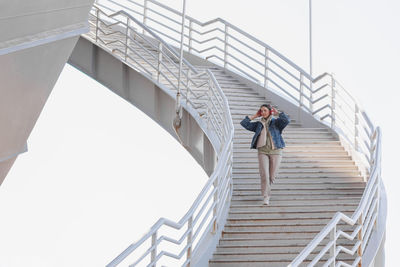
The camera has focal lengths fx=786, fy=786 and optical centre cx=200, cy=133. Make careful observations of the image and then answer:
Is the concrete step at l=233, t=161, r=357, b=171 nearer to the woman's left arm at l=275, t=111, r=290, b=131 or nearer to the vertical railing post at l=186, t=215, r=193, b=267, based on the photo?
the woman's left arm at l=275, t=111, r=290, b=131

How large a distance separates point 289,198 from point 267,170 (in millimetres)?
632

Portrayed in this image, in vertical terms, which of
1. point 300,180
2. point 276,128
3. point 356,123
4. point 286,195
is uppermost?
point 356,123

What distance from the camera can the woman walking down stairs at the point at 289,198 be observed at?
10.3 m

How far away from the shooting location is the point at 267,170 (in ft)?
37.5

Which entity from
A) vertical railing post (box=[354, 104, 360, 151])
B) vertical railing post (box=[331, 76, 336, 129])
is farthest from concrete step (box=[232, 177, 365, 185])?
vertical railing post (box=[331, 76, 336, 129])

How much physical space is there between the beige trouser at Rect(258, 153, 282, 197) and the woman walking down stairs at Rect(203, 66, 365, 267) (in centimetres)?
23

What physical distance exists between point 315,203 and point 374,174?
46.4 inches

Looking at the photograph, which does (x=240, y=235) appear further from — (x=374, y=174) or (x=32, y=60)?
(x=32, y=60)

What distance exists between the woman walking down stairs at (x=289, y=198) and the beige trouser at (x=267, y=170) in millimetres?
229

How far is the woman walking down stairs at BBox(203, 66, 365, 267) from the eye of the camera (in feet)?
33.8

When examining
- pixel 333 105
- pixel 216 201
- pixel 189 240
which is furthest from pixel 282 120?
pixel 333 105

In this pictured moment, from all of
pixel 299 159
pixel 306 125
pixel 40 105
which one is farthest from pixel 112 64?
pixel 40 105

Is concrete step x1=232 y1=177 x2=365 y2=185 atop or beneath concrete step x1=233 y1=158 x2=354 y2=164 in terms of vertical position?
beneath

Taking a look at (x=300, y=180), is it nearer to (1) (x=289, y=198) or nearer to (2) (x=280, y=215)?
(1) (x=289, y=198)
